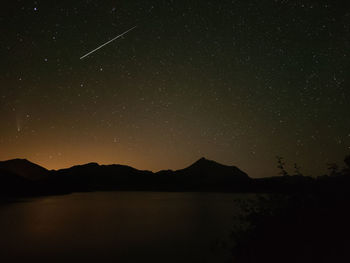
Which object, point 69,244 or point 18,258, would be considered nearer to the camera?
point 18,258

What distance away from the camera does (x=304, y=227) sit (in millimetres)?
4105

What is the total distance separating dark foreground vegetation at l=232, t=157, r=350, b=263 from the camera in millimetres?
3726

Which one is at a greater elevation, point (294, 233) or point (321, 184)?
point (321, 184)

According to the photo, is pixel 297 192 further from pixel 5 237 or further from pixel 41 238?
pixel 5 237

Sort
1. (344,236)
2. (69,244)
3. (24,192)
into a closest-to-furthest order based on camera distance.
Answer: (344,236) → (69,244) → (24,192)

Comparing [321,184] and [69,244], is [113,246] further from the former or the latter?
[321,184]

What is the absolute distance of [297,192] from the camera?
4746 millimetres

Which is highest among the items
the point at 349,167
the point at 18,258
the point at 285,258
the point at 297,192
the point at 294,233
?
the point at 349,167

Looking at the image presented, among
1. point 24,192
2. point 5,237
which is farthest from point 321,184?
point 24,192

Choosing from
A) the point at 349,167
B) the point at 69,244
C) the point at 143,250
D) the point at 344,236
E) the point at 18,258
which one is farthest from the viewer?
the point at 69,244

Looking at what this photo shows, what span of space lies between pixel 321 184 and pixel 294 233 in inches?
41.4

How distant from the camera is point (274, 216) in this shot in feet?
15.2

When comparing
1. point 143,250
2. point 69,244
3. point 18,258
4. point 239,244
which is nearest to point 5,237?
point 69,244

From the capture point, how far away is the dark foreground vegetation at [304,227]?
12.2 ft
